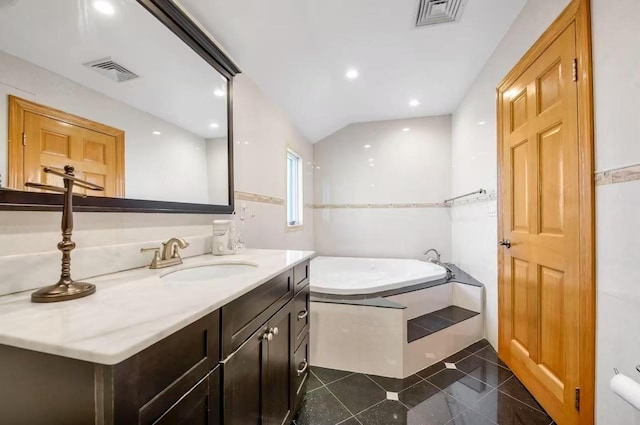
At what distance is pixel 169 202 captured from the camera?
1301mm

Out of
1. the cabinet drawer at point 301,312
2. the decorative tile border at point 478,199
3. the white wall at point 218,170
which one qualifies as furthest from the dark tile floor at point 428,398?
the white wall at point 218,170

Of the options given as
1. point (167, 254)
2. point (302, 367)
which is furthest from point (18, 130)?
point (302, 367)

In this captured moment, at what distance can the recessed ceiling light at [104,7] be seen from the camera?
96 centimetres

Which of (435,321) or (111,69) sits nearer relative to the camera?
(111,69)

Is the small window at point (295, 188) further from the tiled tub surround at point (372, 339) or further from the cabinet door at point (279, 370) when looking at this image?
the cabinet door at point (279, 370)

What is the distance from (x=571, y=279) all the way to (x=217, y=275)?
69.5 inches

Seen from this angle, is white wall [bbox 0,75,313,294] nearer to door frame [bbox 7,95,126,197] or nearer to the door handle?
door frame [bbox 7,95,126,197]

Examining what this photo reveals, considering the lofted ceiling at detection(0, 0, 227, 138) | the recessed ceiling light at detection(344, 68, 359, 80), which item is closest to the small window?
the recessed ceiling light at detection(344, 68, 359, 80)

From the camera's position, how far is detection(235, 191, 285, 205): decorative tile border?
193 centimetres

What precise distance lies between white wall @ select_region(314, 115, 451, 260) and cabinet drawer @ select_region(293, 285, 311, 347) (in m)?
2.15

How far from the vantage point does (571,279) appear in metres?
1.29

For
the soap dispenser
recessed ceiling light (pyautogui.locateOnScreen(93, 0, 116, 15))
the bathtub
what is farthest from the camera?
the bathtub

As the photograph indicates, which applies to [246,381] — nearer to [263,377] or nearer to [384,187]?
[263,377]

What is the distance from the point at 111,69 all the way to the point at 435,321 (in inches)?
103
